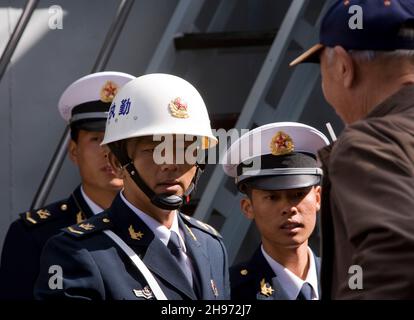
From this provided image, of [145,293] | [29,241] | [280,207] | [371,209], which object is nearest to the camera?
[371,209]

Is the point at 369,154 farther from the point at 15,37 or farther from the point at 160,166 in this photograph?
the point at 15,37

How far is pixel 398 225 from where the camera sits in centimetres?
225

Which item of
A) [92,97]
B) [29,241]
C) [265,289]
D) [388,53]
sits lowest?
[265,289]

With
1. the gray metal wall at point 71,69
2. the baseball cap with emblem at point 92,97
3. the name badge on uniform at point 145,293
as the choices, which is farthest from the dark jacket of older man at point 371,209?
the gray metal wall at point 71,69

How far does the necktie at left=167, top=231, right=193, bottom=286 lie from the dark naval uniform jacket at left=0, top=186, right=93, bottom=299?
0.94 meters

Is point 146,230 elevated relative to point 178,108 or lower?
lower

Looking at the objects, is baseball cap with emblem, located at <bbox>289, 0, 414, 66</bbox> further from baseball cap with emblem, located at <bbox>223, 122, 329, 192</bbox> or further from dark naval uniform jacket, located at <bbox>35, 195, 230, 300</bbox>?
baseball cap with emblem, located at <bbox>223, 122, 329, 192</bbox>

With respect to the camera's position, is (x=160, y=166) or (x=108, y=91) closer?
(x=160, y=166)

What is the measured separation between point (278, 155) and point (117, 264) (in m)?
1.26

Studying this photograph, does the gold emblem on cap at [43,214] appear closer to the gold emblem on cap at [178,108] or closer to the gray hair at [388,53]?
the gold emblem on cap at [178,108]

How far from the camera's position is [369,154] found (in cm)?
236

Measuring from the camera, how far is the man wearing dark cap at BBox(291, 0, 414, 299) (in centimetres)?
226

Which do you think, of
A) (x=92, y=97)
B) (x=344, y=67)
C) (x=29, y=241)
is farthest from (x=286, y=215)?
(x=344, y=67)
